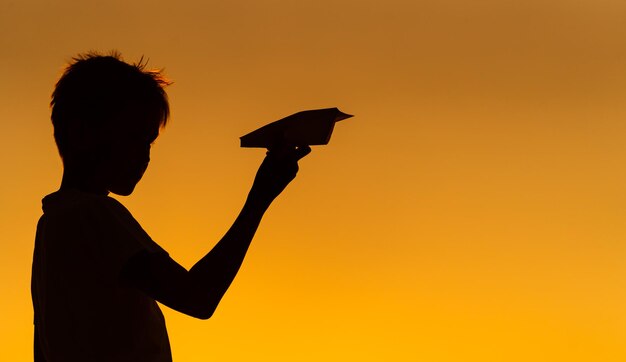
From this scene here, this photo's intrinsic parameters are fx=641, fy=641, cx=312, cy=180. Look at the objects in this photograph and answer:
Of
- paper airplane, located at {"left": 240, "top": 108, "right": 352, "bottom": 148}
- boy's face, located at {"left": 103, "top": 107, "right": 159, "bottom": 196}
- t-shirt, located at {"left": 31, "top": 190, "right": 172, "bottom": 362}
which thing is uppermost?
paper airplane, located at {"left": 240, "top": 108, "right": 352, "bottom": 148}

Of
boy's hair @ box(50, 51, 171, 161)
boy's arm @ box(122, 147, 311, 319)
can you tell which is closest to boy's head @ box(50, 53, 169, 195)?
boy's hair @ box(50, 51, 171, 161)

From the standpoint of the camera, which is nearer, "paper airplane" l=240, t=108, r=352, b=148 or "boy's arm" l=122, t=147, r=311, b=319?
"boy's arm" l=122, t=147, r=311, b=319

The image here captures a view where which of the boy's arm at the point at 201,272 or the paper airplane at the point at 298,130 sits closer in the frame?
the boy's arm at the point at 201,272

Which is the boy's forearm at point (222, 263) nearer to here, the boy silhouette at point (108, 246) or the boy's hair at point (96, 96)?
the boy silhouette at point (108, 246)

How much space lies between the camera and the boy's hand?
570mm

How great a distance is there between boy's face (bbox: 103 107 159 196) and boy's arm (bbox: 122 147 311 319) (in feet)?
0.34

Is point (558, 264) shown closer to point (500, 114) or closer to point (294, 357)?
point (500, 114)

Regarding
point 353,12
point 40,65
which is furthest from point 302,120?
point 40,65

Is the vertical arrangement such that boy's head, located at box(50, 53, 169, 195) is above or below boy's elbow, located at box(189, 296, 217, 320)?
above

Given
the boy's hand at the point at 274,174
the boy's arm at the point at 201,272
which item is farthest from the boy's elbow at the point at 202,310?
the boy's hand at the point at 274,174

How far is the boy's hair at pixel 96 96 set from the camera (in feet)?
1.85

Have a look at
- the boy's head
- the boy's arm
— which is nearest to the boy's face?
the boy's head

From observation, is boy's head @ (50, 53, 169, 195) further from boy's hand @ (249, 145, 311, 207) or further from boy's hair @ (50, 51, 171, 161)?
boy's hand @ (249, 145, 311, 207)

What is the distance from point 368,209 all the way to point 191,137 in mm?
573
